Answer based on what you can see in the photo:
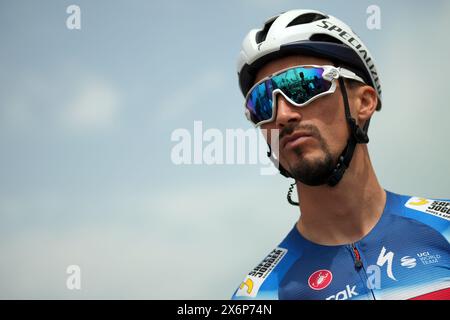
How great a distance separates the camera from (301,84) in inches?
189

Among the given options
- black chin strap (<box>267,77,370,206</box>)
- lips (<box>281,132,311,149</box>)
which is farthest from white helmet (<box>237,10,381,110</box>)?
lips (<box>281,132,311,149</box>)

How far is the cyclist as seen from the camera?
14.6 feet

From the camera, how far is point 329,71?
4812 millimetres

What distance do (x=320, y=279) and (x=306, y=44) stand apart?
9.27 feet

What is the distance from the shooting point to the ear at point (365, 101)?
512cm

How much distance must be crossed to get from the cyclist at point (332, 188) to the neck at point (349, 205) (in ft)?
0.04

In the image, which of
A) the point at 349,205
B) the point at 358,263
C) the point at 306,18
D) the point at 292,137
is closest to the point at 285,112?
the point at 292,137

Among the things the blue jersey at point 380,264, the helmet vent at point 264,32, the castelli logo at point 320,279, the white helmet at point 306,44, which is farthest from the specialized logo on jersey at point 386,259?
the helmet vent at point 264,32

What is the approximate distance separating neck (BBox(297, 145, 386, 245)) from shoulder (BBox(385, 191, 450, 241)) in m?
0.15

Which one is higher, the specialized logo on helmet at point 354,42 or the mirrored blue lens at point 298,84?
the specialized logo on helmet at point 354,42

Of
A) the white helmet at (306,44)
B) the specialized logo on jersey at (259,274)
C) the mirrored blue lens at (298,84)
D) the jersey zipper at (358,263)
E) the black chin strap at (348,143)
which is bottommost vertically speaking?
the specialized logo on jersey at (259,274)

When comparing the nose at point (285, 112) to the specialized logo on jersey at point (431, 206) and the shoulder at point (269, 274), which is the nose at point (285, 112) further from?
the specialized logo on jersey at point (431, 206)
